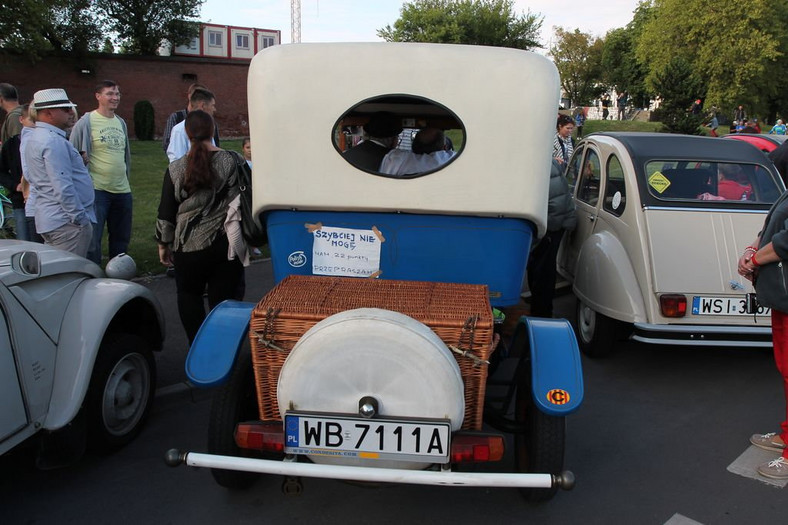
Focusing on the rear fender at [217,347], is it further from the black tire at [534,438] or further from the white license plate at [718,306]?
the white license plate at [718,306]

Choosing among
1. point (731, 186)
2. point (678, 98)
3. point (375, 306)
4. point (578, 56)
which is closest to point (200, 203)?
point (375, 306)

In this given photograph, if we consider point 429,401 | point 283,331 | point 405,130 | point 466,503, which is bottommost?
point 466,503

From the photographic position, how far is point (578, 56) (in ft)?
199

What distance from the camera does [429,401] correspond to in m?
2.27

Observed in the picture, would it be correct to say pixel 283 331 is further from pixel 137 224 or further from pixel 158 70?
pixel 158 70

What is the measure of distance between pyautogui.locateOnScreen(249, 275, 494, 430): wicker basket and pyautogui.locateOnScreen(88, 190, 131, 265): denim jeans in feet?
12.2

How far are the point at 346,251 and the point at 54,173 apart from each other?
245cm

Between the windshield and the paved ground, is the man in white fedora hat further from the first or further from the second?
the windshield

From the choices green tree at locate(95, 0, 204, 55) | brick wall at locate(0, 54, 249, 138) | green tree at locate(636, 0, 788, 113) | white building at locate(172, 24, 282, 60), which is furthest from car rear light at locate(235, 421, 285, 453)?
white building at locate(172, 24, 282, 60)

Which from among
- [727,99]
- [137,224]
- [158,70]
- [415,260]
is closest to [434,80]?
[415,260]

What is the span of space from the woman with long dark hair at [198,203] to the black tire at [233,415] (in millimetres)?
935

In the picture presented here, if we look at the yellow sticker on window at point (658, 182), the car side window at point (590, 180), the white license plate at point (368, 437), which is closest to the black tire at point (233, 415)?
the white license plate at point (368, 437)

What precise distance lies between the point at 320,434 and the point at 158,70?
35040mm

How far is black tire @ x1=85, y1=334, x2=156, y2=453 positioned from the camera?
325 centimetres
